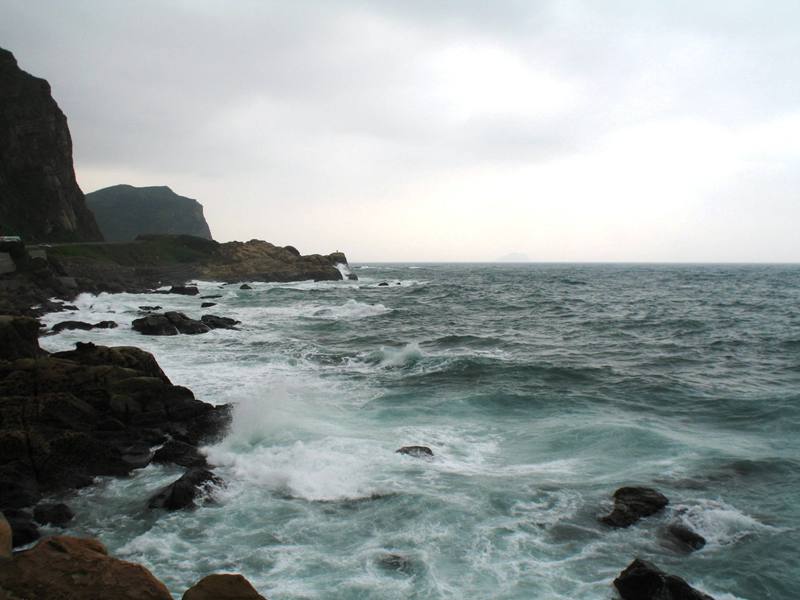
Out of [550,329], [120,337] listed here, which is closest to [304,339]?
[120,337]

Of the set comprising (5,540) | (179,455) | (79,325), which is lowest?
(179,455)

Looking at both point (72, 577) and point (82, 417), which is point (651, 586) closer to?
point (72, 577)

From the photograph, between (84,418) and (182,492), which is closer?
(182,492)

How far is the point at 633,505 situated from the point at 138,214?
670 ft

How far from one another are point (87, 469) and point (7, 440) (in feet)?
5.88

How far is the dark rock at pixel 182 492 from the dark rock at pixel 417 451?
4737mm

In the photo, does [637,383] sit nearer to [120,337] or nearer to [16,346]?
[16,346]

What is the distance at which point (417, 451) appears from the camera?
15023 mm

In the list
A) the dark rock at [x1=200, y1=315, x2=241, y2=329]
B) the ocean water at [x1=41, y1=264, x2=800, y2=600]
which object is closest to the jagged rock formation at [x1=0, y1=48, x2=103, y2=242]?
the dark rock at [x1=200, y1=315, x2=241, y2=329]

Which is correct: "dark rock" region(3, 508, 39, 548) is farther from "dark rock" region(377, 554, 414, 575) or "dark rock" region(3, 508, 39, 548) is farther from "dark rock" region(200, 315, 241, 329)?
"dark rock" region(200, 315, 241, 329)

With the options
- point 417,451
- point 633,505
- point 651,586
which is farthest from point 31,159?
point 651,586

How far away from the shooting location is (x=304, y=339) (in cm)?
3456

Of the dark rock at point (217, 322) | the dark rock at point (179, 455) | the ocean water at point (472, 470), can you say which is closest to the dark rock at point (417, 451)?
the ocean water at point (472, 470)

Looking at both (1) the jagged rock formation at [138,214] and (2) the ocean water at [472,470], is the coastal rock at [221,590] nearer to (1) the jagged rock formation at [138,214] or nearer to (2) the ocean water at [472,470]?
(2) the ocean water at [472,470]
